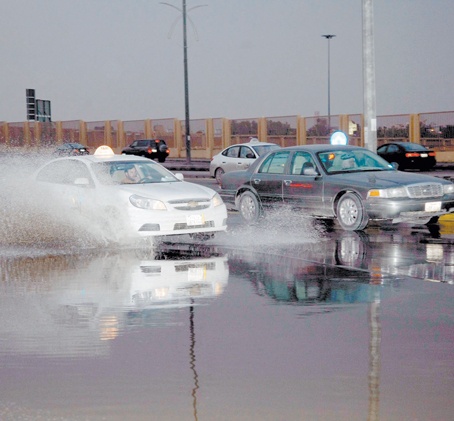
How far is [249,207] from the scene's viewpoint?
67.3 ft

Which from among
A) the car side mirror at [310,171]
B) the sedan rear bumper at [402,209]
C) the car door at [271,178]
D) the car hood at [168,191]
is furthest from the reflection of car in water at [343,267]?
the car door at [271,178]

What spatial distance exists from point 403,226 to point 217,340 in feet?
37.8

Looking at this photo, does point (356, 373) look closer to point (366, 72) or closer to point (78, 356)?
point (78, 356)

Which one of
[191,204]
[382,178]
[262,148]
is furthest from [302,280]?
[262,148]

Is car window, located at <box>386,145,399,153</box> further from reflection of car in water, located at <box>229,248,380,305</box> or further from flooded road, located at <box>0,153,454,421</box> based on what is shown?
reflection of car in water, located at <box>229,248,380,305</box>

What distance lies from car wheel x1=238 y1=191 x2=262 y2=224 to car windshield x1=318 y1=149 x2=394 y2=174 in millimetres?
1711

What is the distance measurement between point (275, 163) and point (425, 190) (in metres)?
3.23

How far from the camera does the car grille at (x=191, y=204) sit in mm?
16125

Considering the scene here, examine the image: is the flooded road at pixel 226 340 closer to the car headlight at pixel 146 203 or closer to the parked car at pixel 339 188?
the car headlight at pixel 146 203

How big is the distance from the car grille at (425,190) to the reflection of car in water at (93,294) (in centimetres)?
408

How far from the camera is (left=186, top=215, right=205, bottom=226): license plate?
16156 millimetres

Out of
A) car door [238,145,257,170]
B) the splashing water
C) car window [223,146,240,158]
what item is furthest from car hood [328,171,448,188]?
car window [223,146,240,158]

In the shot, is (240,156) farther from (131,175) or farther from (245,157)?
(131,175)

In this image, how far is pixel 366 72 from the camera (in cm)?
2359
